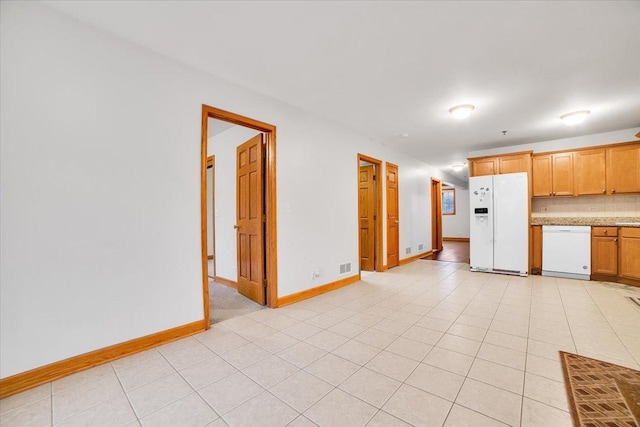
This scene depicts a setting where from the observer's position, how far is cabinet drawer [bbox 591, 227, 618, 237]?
4.35 meters

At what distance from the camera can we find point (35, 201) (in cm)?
186

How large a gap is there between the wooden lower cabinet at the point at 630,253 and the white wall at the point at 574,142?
65.2 inches

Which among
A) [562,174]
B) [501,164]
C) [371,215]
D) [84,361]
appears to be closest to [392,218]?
[371,215]

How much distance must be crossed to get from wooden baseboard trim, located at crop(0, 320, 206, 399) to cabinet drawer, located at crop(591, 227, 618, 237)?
20.4 ft

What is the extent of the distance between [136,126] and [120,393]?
2.04 metres

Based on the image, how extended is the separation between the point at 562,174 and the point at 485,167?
127 cm

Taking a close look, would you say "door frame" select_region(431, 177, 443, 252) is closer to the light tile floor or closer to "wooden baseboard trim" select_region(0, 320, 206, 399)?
the light tile floor

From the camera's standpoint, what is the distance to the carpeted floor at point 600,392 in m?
1.48

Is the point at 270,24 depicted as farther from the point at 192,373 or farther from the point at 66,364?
the point at 66,364

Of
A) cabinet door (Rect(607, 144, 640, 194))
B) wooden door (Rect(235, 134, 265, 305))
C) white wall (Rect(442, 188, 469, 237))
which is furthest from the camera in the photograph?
white wall (Rect(442, 188, 469, 237))

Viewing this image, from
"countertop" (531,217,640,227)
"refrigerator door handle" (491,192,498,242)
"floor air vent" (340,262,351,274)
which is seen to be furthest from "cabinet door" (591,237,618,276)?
"floor air vent" (340,262,351,274)

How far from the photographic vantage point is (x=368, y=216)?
18.5 feet

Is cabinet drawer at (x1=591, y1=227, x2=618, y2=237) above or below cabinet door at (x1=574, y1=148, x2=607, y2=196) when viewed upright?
below

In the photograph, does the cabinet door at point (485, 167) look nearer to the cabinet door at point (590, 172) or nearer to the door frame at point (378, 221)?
the cabinet door at point (590, 172)
